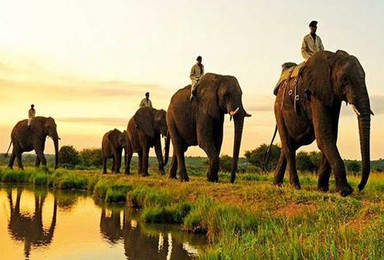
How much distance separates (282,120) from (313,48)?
6.88ft

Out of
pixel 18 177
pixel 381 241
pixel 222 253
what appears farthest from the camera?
pixel 18 177

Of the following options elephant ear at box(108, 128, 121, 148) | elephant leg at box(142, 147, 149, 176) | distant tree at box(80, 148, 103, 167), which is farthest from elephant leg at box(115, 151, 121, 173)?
distant tree at box(80, 148, 103, 167)

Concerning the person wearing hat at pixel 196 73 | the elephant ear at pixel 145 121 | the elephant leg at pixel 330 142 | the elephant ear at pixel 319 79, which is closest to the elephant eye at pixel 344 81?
the elephant ear at pixel 319 79

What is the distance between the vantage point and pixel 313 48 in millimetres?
13852

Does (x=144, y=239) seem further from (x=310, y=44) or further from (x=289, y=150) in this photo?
(x=310, y=44)

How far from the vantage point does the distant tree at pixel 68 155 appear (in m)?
48.5

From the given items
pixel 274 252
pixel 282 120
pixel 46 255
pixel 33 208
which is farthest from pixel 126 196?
pixel 274 252

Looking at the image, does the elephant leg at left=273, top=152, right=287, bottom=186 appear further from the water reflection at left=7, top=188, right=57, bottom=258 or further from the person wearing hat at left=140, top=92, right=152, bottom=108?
the person wearing hat at left=140, top=92, right=152, bottom=108

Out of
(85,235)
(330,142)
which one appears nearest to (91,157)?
(85,235)

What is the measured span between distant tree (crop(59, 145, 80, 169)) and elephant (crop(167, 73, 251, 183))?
31.5 metres

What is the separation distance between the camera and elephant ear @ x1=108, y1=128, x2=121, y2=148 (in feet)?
105

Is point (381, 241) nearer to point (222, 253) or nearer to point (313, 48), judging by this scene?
point (222, 253)

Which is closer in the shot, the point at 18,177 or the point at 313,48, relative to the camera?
the point at 313,48

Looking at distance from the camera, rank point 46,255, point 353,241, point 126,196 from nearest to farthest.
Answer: point 353,241 < point 46,255 < point 126,196
